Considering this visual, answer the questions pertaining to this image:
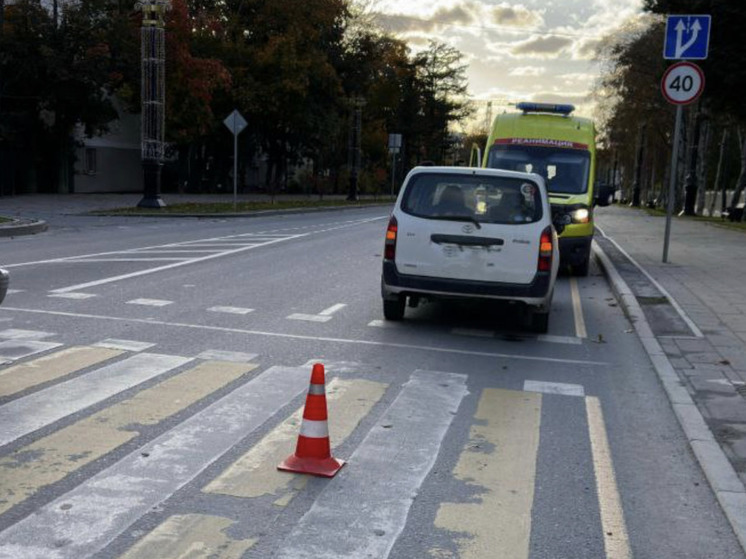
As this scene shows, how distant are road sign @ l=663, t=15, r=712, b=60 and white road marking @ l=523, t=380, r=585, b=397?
944 cm

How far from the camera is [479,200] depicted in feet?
31.0

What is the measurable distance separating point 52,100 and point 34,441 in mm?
33419

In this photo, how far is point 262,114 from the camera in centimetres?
4791

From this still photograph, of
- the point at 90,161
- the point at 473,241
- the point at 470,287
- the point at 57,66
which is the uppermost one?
the point at 57,66

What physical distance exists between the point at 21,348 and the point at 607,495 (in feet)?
17.0

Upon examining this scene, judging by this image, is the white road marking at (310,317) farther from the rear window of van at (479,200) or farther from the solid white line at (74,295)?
the solid white line at (74,295)

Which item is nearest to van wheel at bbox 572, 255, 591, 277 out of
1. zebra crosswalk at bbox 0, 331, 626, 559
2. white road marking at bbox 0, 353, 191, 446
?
zebra crosswalk at bbox 0, 331, 626, 559

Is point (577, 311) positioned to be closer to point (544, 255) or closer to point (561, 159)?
point (544, 255)

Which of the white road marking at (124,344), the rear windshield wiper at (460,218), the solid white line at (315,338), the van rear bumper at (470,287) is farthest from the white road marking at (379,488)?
the rear windshield wiper at (460,218)

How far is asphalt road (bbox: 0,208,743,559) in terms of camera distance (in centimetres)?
399

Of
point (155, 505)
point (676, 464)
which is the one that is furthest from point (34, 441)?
point (676, 464)

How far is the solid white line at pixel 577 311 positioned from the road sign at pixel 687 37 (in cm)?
426

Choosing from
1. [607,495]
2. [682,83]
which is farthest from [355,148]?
[607,495]

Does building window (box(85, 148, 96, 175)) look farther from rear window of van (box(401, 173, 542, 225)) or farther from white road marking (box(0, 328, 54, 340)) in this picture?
white road marking (box(0, 328, 54, 340))
